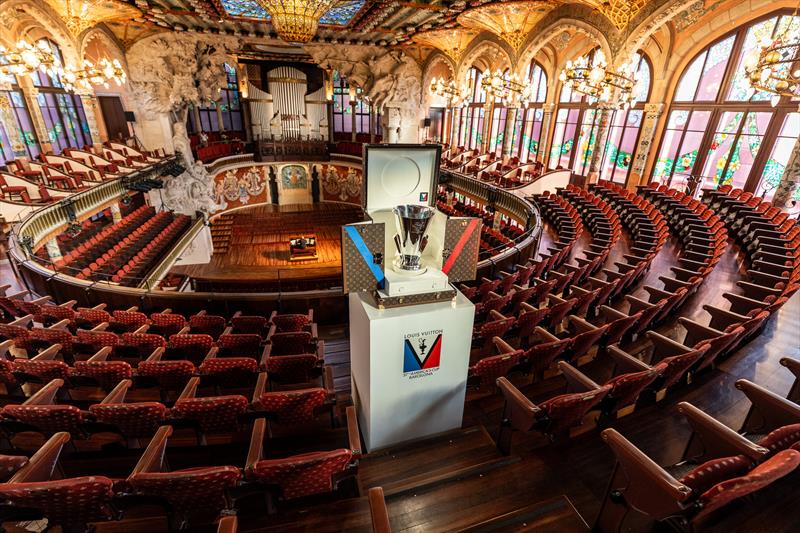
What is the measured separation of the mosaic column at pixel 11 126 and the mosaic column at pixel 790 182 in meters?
23.6

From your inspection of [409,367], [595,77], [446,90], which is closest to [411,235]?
[409,367]

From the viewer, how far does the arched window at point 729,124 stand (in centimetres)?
1162

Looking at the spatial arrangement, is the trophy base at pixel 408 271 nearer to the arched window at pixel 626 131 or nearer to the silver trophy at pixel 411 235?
the silver trophy at pixel 411 235

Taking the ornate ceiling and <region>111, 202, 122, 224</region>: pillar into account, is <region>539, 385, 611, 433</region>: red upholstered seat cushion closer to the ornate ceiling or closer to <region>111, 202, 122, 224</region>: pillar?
the ornate ceiling

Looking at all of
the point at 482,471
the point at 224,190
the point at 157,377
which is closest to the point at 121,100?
the point at 224,190

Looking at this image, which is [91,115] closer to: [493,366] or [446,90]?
[446,90]

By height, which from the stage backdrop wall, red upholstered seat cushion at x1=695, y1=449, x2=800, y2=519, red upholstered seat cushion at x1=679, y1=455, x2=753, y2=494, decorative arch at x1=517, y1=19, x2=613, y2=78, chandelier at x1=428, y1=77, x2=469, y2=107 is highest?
decorative arch at x1=517, y1=19, x2=613, y2=78

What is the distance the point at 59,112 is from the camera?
15.9 m

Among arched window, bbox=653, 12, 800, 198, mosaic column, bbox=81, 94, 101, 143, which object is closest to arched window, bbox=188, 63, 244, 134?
mosaic column, bbox=81, 94, 101, 143

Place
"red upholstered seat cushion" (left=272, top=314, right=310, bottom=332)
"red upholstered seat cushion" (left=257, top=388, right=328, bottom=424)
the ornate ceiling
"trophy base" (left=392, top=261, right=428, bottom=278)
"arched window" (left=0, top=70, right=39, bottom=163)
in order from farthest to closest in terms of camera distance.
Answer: "arched window" (left=0, top=70, right=39, bottom=163)
the ornate ceiling
"red upholstered seat cushion" (left=272, top=314, right=310, bottom=332)
"trophy base" (left=392, top=261, right=428, bottom=278)
"red upholstered seat cushion" (left=257, top=388, right=328, bottom=424)

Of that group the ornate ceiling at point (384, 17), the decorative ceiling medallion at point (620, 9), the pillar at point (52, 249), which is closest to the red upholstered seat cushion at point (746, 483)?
the ornate ceiling at point (384, 17)

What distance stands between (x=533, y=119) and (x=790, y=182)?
42.1 ft

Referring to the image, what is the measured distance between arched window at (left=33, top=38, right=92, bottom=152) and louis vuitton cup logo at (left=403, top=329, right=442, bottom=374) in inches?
744

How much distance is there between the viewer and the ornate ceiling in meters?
11.5
